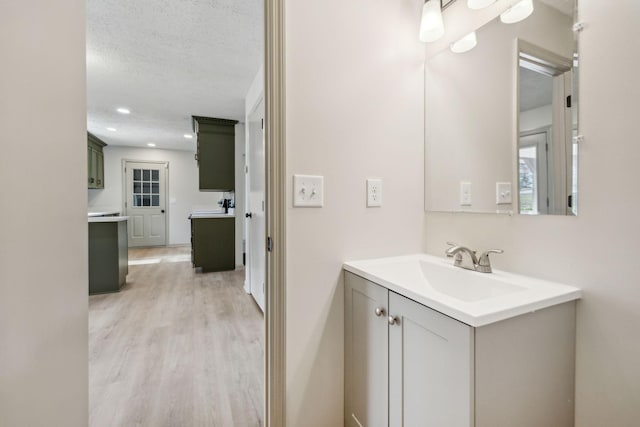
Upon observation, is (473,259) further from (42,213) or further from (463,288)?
(42,213)

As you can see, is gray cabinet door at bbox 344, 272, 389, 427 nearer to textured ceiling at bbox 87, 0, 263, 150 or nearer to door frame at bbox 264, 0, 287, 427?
door frame at bbox 264, 0, 287, 427

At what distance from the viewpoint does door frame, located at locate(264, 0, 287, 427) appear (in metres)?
1.06

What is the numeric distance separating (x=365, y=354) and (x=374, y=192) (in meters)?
0.66

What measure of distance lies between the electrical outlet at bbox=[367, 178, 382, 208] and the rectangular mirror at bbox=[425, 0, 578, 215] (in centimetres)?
29

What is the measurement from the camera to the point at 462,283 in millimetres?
1088

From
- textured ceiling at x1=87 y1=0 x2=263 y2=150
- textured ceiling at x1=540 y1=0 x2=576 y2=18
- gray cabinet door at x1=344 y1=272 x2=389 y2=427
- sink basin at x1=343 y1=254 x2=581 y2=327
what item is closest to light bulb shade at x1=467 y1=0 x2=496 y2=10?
textured ceiling at x1=540 y1=0 x2=576 y2=18

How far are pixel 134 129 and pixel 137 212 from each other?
2.30 meters

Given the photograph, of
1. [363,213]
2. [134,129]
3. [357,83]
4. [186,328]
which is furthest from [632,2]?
[134,129]

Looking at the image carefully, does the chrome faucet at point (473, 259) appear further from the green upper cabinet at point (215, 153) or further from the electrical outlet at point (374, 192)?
the green upper cabinet at point (215, 153)

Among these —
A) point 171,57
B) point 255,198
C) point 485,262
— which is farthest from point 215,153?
point 485,262

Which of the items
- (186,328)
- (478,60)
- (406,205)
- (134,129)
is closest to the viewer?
(478,60)

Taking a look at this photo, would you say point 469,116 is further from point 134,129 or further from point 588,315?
point 134,129

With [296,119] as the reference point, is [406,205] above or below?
below

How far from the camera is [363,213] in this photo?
1.25 m
